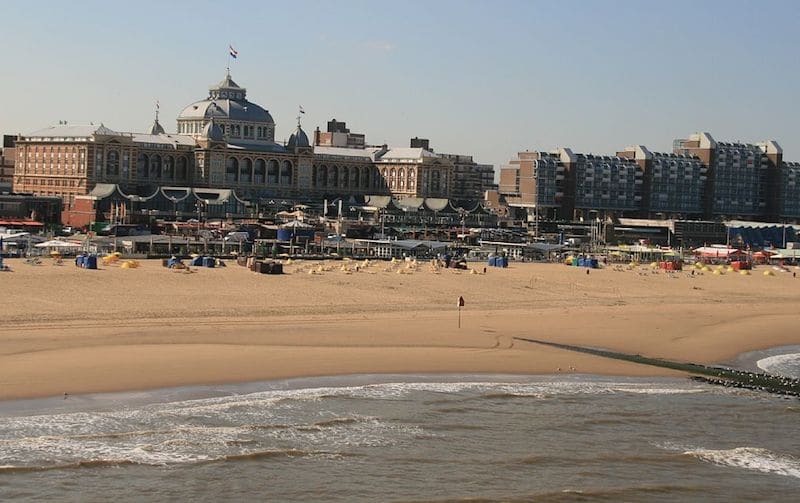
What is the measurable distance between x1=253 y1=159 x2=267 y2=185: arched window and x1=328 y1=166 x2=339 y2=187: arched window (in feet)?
36.3

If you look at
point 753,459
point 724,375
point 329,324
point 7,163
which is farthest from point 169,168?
point 753,459

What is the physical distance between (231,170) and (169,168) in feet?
24.9

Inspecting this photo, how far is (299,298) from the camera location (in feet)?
176

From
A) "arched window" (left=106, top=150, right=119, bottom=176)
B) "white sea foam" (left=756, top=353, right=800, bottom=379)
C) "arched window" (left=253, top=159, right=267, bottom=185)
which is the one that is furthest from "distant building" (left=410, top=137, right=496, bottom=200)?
"white sea foam" (left=756, top=353, right=800, bottom=379)

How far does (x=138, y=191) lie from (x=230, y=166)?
16222 mm

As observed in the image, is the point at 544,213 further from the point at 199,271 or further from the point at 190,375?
A: the point at 190,375

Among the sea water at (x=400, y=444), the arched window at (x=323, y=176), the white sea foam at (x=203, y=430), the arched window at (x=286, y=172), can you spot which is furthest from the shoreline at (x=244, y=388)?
the arched window at (x=323, y=176)

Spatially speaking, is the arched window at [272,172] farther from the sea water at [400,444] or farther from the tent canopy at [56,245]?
the sea water at [400,444]

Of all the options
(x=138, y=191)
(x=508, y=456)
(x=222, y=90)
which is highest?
(x=222, y=90)

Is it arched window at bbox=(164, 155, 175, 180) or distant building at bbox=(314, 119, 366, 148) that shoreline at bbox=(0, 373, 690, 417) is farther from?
distant building at bbox=(314, 119, 366, 148)

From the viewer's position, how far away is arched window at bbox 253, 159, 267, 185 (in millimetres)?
144625

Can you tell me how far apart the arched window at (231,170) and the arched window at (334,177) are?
1535 centimetres

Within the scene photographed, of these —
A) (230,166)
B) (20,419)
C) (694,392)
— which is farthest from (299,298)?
(230,166)

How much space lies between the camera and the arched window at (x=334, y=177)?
154 metres
